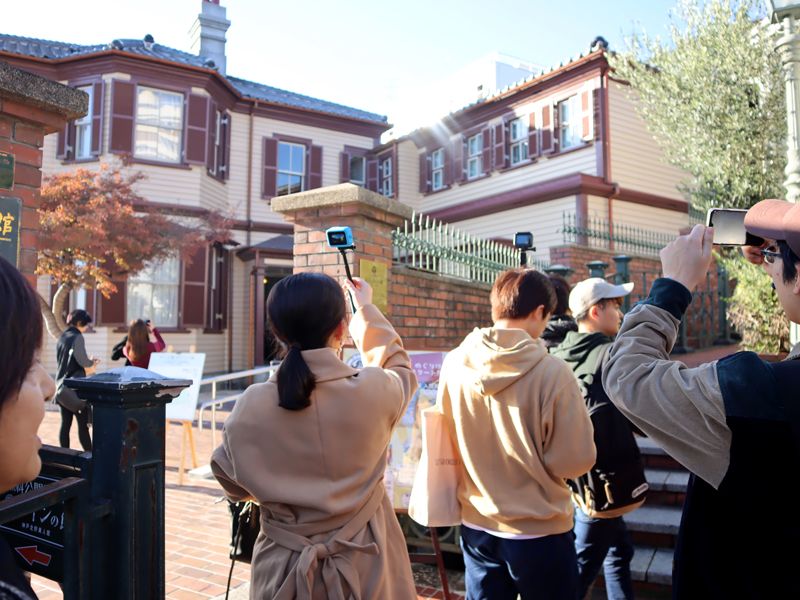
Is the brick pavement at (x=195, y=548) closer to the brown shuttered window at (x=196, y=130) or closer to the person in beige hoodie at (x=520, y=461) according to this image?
the person in beige hoodie at (x=520, y=461)

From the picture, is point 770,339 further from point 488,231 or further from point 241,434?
point 488,231

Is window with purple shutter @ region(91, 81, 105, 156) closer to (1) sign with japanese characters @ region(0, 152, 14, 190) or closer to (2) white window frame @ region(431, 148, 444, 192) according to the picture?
(2) white window frame @ region(431, 148, 444, 192)

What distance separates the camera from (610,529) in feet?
8.38

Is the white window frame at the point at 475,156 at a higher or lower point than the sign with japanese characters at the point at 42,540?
higher

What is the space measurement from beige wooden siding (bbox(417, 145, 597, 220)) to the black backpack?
11817mm

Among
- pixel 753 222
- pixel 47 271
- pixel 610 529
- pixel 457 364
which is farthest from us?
pixel 47 271

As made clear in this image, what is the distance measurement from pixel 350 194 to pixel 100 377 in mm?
2628

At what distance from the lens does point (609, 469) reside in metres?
2.52

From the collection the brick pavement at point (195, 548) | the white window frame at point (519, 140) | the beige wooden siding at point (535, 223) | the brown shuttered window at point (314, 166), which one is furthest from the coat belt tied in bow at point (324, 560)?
the brown shuttered window at point (314, 166)

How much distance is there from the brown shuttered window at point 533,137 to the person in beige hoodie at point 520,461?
13.2 meters

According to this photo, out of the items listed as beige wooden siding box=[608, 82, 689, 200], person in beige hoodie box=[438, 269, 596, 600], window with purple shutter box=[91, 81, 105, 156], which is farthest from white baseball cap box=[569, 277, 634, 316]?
window with purple shutter box=[91, 81, 105, 156]

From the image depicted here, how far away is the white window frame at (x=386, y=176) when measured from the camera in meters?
18.2

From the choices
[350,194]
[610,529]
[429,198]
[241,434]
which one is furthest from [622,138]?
[241,434]

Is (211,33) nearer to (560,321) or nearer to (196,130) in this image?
(196,130)
